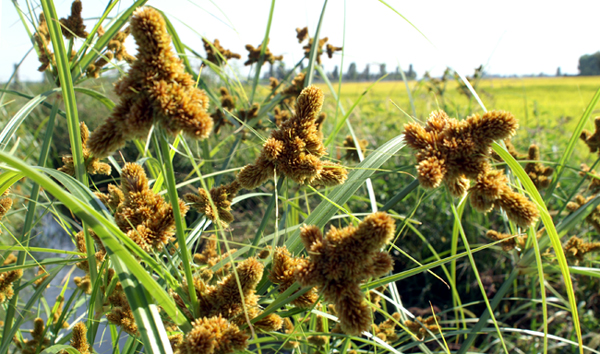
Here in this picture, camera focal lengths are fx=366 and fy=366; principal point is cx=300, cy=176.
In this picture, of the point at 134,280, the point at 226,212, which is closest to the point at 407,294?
the point at 226,212

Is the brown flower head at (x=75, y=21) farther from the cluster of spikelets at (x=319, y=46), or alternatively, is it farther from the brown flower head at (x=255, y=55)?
the cluster of spikelets at (x=319, y=46)

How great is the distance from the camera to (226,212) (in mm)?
780

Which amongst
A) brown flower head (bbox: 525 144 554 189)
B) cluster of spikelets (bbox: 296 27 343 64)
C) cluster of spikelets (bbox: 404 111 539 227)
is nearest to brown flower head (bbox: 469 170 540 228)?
cluster of spikelets (bbox: 404 111 539 227)

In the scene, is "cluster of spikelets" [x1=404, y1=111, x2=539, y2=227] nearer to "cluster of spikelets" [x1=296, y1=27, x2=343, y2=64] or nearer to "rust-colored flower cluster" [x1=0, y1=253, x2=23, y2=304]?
"rust-colored flower cluster" [x1=0, y1=253, x2=23, y2=304]

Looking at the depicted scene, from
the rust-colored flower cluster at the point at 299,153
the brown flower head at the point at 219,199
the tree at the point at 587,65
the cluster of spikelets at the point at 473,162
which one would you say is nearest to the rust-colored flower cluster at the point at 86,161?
the brown flower head at the point at 219,199

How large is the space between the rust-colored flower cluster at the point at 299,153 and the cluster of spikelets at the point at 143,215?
5.8 inches

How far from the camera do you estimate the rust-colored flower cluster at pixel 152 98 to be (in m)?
0.46

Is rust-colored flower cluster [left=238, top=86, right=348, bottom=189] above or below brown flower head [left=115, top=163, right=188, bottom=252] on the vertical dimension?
above

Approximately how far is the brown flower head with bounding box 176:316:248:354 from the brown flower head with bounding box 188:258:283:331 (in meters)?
0.03

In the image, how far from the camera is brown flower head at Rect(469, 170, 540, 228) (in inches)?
20.9

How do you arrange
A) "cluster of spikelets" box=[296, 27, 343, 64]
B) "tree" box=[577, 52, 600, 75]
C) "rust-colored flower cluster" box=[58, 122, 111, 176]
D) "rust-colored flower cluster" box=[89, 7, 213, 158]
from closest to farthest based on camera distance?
"rust-colored flower cluster" box=[89, 7, 213, 158]
"rust-colored flower cluster" box=[58, 122, 111, 176]
"cluster of spikelets" box=[296, 27, 343, 64]
"tree" box=[577, 52, 600, 75]

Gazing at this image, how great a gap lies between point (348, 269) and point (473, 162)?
0.24 m

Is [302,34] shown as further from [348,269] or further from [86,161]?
[348,269]

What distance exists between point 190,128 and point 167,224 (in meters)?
0.22
